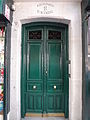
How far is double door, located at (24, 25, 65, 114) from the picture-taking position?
490 cm

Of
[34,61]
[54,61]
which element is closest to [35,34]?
[34,61]

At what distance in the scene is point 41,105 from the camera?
4.90 metres

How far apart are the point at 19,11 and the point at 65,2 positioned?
4.53 ft

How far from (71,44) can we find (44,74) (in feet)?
4.26

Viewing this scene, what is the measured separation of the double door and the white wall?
0.52 meters

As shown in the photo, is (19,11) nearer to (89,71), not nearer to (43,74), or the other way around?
(43,74)

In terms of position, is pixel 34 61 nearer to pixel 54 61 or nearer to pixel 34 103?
pixel 54 61

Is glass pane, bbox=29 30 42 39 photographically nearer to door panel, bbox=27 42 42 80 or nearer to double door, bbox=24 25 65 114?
double door, bbox=24 25 65 114

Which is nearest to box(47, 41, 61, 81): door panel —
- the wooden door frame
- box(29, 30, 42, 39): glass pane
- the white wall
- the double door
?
the double door

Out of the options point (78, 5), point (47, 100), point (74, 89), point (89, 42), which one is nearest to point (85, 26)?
point (89, 42)

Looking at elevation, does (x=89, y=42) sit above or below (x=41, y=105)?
above

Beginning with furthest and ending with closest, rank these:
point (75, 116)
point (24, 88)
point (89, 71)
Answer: point (24, 88), point (75, 116), point (89, 71)

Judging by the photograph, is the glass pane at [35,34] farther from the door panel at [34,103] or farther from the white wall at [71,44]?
the door panel at [34,103]

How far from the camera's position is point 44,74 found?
489cm
